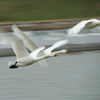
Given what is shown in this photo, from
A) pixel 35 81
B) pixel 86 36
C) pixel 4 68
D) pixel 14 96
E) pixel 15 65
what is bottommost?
pixel 15 65

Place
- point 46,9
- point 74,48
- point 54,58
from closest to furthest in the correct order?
1. point 54,58
2. point 74,48
3. point 46,9

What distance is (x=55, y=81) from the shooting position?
25.6ft

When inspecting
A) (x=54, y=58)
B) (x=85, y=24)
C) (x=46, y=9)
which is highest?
(x=46, y=9)

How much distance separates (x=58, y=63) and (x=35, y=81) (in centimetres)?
128

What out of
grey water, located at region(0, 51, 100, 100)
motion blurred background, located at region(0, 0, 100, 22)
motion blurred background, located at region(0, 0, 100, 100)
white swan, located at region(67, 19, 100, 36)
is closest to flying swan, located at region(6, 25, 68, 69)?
motion blurred background, located at region(0, 0, 100, 100)

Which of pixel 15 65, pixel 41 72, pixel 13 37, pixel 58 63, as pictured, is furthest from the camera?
pixel 58 63

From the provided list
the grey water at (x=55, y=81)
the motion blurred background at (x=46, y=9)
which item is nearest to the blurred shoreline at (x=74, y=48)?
the grey water at (x=55, y=81)

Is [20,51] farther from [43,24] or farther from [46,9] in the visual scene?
[46,9]

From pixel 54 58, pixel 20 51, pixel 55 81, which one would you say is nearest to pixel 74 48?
pixel 54 58

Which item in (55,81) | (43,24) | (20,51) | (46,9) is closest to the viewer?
(20,51)

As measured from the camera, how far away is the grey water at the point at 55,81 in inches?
286

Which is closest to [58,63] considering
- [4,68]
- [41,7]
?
[4,68]

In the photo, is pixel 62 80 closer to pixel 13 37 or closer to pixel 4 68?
pixel 4 68

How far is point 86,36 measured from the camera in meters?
11.0
